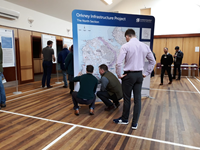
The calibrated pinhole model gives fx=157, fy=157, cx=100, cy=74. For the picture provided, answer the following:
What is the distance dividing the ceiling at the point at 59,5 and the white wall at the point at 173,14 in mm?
2881

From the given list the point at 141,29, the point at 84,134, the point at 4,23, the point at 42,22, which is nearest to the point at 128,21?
the point at 141,29

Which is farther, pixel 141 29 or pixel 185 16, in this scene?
pixel 185 16

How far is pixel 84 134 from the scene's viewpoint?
2.47 metres

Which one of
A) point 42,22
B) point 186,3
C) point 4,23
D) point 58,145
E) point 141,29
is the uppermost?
point 186,3

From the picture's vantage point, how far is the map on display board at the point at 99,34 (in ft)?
12.1

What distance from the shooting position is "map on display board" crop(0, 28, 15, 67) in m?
4.90

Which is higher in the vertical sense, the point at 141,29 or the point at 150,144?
the point at 141,29

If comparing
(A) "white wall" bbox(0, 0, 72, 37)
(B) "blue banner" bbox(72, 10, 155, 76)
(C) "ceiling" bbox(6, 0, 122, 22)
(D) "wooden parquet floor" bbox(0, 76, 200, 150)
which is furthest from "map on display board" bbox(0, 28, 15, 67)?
(B) "blue banner" bbox(72, 10, 155, 76)

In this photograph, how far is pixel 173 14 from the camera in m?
9.71

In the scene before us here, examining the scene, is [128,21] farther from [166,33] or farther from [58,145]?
[166,33]

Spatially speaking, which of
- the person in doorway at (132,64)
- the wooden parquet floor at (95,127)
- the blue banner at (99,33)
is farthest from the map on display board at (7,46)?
the person in doorway at (132,64)

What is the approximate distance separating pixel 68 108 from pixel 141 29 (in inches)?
107

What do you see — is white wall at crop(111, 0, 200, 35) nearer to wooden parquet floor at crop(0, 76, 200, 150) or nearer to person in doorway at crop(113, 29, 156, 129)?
wooden parquet floor at crop(0, 76, 200, 150)

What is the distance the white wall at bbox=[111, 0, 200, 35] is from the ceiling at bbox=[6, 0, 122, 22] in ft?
9.45
